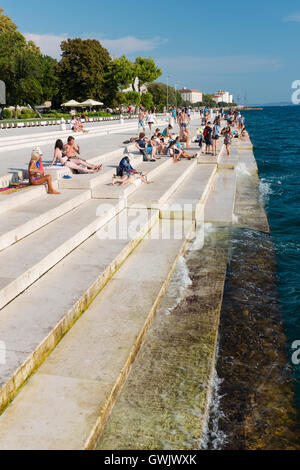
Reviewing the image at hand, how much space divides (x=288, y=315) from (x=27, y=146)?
15.9 meters

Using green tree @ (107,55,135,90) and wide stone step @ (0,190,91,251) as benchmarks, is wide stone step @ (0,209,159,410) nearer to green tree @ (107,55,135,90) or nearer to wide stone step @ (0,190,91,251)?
wide stone step @ (0,190,91,251)

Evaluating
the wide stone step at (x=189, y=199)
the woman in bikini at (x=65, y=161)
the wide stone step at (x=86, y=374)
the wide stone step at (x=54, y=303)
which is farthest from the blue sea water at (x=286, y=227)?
the woman in bikini at (x=65, y=161)

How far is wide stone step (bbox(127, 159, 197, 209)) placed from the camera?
9.90 metres

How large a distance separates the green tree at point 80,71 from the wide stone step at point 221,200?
5735 cm

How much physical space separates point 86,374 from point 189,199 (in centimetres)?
759

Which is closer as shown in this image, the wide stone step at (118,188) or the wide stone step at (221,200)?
the wide stone step at (118,188)

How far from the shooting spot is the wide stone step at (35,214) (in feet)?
21.6

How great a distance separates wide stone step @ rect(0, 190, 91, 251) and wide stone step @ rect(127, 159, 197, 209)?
1385mm

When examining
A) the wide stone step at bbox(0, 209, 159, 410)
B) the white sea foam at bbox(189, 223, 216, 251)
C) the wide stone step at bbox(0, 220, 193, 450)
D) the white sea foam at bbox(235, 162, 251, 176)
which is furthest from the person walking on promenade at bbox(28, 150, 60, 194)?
the white sea foam at bbox(235, 162, 251, 176)

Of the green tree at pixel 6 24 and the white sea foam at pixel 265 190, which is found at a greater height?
the green tree at pixel 6 24

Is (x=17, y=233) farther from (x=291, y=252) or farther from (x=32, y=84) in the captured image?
(x=32, y=84)

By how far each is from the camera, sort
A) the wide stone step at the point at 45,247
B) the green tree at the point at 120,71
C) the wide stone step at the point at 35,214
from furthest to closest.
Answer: the green tree at the point at 120,71
the wide stone step at the point at 35,214
the wide stone step at the point at 45,247

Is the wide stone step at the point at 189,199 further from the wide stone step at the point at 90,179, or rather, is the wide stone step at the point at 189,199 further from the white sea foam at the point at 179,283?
the white sea foam at the point at 179,283
